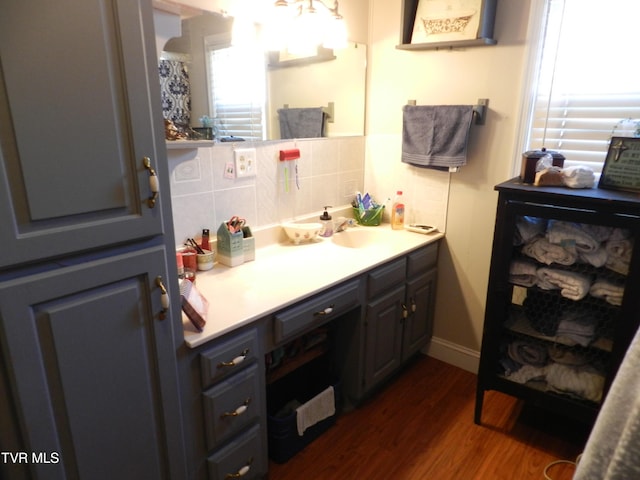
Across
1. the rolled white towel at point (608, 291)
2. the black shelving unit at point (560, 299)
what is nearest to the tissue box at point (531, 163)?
the black shelving unit at point (560, 299)

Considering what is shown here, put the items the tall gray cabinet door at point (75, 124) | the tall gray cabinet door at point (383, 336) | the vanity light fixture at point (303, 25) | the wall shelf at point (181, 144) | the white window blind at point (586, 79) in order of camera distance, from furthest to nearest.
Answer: the tall gray cabinet door at point (383, 336)
the vanity light fixture at point (303, 25)
the white window blind at point (586, 79)
the wall shelf at point (181, 144)
the tall gray cabinet door at point (75, 124)

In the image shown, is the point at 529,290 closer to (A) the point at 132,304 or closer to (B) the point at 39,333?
(A) the point at 132,304

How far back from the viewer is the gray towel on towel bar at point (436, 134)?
2.14 metres

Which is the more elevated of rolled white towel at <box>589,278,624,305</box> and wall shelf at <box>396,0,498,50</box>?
wall shelf at <box>396,0,498,50</box>

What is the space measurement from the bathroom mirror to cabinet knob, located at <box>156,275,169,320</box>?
0.90 metres

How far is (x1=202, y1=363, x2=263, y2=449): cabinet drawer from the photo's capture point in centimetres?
138

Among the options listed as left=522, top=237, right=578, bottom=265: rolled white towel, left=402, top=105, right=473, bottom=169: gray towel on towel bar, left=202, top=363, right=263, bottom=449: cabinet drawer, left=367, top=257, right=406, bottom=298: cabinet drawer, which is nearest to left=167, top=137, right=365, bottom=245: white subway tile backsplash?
left=402, top=105, right=473, bottom=169: gray towel on towel bar

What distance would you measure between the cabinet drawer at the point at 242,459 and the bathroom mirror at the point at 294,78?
4.11 ft

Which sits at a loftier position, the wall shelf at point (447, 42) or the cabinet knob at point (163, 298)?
the wall shelf at point (447, 42)

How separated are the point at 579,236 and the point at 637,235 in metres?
0.20

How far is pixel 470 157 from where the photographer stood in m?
2.23

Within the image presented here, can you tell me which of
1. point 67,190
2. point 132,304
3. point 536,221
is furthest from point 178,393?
point 536,221

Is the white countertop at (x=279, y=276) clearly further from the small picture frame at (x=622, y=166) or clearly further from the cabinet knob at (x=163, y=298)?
the small picture frame at (x=622, y=166)

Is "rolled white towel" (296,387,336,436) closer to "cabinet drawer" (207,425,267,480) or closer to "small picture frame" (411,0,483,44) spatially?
"cabinet drawer" (207,425,267,480)
